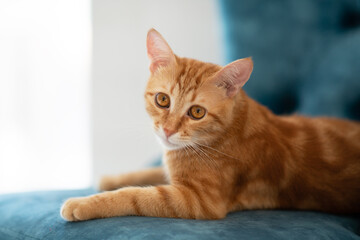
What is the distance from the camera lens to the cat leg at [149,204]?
1207 millimetres

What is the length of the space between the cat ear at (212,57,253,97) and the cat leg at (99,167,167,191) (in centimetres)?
63

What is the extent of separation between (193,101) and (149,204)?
469 mm

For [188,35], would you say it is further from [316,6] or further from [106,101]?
[316,6]

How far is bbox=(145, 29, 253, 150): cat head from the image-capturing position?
141cm

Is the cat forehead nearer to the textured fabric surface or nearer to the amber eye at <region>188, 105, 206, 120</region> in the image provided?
the amber eye at <region>188, 105, 206, 120</region>

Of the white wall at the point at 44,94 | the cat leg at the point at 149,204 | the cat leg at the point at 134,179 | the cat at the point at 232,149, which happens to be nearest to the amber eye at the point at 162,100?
the cat at the point at 232,149

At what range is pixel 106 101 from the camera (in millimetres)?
3520

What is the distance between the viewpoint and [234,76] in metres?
1.44

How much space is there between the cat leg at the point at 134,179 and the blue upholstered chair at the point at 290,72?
0.12m

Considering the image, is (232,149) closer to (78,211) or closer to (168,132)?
(168,132)

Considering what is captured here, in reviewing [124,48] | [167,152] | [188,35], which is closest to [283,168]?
[167,152]

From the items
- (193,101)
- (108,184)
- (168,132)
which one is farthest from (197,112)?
(108,184)

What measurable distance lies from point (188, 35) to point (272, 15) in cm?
111

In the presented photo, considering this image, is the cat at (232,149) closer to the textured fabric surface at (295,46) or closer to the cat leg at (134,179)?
the cat leg at (134,179)
